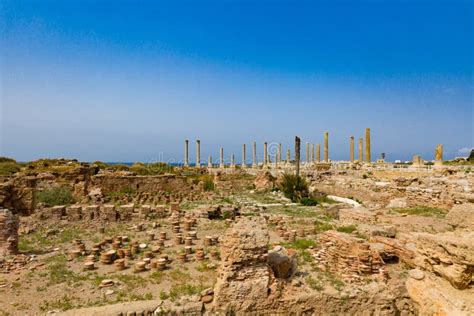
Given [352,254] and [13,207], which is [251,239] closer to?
[352,254]

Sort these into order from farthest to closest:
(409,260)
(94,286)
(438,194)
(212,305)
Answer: (438,194) < (409,260) < (94,286) < (212,305)

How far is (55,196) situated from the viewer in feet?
56.7

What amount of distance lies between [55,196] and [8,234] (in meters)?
9.84

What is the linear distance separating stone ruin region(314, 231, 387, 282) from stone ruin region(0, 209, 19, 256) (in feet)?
27.5

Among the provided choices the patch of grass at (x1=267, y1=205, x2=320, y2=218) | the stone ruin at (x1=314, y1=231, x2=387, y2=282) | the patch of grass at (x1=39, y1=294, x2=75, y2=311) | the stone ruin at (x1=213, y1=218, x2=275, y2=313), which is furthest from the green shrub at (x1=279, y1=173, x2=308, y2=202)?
the patch of grass at (x1=39, y1=294, x2=75, y2=311)

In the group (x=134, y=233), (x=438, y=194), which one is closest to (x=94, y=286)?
(x=134, y=233)

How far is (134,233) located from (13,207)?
5505 millimetres

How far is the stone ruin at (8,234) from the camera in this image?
8.17 m

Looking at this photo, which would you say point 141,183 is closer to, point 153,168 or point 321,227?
point 153,168

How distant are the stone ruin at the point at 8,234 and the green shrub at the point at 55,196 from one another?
343 inches

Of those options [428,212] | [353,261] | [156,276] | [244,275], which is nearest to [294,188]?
[428,212]

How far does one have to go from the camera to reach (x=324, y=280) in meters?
6.40

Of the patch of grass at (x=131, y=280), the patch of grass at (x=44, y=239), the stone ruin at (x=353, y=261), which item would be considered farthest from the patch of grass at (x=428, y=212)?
the patch of grass at (x=44, y=239)

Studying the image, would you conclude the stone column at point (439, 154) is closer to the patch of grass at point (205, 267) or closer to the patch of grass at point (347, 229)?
the patch of grass at point (347, 229)
